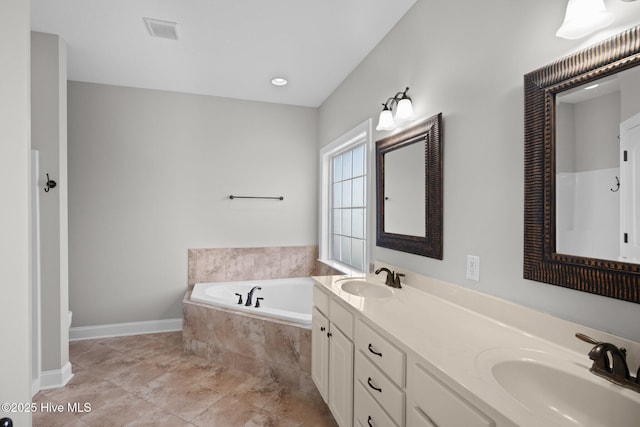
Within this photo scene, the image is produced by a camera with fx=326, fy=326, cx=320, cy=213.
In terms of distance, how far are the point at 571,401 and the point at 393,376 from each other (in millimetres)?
536

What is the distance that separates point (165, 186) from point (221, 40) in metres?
1.73

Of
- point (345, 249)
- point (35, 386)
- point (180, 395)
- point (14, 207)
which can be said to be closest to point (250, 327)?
point (180, 395)

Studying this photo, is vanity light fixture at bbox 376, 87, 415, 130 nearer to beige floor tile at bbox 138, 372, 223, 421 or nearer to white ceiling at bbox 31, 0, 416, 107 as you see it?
white ceiling at bbox 31, 0, 416, 107

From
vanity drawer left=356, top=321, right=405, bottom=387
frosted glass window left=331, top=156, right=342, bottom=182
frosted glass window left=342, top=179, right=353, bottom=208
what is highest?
frosted glass window left=331, top=156, right=342, bottom=182

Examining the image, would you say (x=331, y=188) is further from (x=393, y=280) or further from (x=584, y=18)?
(x=584, y=18)

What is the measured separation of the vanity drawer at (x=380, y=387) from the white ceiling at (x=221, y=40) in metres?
2.07

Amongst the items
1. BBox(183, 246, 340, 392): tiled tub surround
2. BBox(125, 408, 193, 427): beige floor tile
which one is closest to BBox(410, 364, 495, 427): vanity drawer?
BBox(183, 246, 340, 392): tiled tub surround

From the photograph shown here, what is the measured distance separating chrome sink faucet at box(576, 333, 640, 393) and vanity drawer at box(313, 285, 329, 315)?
50.3 inches

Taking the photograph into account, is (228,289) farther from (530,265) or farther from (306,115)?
(530,265)

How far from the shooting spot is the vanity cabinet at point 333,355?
5.41 feet

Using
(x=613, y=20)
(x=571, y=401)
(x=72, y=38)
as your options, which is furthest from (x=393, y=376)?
(x=72, y=38)

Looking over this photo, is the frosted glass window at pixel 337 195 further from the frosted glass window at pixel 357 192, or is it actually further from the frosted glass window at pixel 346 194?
the frosted glass window at pixel 357 192

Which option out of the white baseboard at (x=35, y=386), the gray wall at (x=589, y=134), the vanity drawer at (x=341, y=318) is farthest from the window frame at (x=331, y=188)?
the white baseboard at (x=35, y=386)

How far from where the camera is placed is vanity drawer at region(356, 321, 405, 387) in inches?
46.6
